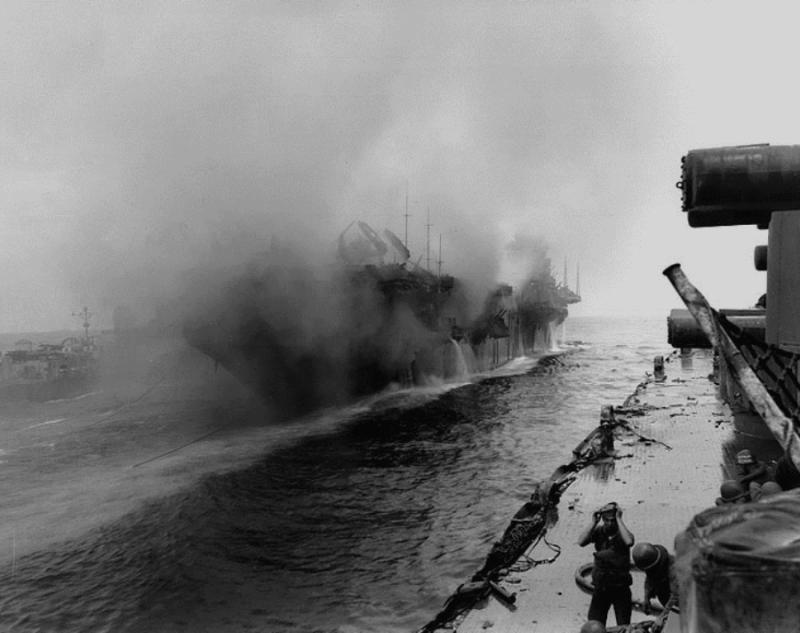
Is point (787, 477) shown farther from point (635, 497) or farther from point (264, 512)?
point (264, 512)

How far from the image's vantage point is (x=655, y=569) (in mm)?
6070

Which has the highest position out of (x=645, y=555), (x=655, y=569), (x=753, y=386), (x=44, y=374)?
(x=753, y=386)

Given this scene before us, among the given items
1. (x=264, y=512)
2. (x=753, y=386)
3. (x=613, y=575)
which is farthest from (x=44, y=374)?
(x=753, y=386)

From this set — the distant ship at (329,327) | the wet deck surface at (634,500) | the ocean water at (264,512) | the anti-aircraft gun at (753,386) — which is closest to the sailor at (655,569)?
the wet deck surface at (634,500)

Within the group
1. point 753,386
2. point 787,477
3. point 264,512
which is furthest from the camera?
point 264,512

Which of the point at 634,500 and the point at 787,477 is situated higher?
the point at 787,477

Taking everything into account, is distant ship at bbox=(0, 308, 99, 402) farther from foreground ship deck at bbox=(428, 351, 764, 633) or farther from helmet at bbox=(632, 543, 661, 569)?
helmet at bbox=(632, 543, 661, 569)

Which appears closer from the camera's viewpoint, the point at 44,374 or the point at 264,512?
the point at 264,512

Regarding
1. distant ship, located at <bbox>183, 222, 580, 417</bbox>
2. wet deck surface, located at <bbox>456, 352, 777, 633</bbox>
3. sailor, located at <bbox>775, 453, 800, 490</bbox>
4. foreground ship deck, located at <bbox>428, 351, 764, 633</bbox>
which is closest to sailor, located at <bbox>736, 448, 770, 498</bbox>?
sailor, located at <bbox>775, 453, 800, 490</bbox>

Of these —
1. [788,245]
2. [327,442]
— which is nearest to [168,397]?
[327,442]

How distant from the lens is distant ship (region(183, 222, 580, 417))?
3109 centimetres

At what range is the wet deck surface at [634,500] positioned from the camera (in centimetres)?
759

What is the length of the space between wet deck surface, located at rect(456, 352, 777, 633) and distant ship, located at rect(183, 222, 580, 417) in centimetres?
1672

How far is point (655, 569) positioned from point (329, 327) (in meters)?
28.0
